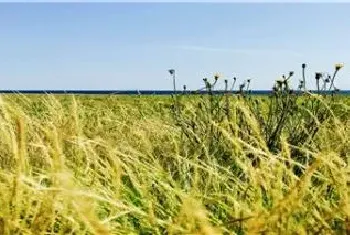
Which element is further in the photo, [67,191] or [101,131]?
[101,131]

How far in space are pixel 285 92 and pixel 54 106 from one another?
4.99ft

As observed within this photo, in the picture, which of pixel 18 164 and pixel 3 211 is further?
pixel 3 211

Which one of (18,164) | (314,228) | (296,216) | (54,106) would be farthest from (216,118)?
(18,164)

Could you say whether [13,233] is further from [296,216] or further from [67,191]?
[296,216]

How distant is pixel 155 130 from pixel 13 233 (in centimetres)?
278

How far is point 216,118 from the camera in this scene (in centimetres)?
431

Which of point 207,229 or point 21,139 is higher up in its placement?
point 21,139

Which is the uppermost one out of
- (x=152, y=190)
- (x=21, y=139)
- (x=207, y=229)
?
(x=21, y=139)

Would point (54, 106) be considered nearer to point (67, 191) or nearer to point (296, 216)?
point (296, 216)

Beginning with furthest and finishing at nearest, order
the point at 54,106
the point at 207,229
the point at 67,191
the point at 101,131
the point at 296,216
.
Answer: the point at 101,131 < the point at 54,106 < the point at 296,216 < the point at 67,191 < the point at 207,229

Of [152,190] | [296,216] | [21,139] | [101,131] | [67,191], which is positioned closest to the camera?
[67,191]

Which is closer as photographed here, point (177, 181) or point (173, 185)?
point (173, 185)

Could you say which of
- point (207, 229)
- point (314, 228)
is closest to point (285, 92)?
point (314, 228)

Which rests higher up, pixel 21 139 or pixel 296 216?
pixel 21 139
